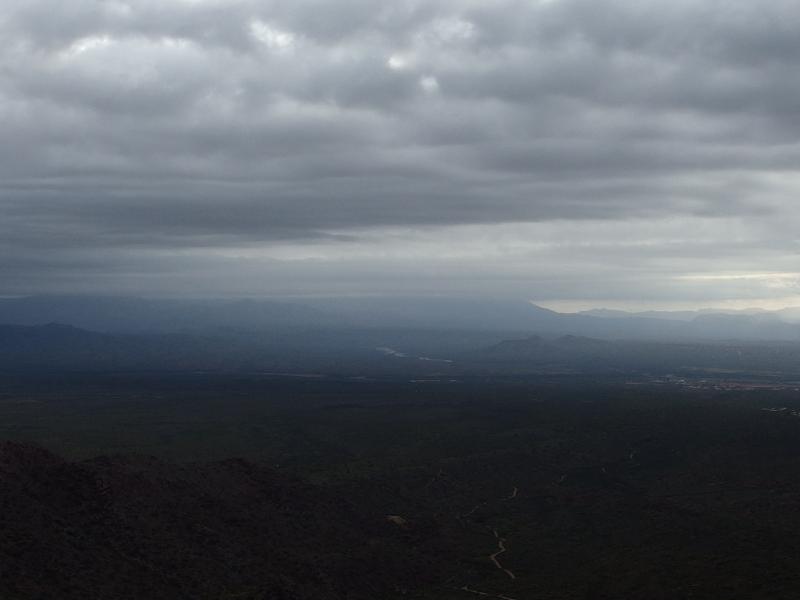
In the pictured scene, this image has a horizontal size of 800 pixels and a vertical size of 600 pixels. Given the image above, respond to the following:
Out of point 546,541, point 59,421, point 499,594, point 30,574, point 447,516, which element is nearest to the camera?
point 30,574

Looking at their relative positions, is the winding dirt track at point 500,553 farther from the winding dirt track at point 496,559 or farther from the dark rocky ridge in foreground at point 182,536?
the dark rocky ridge in foreground at point 182,536

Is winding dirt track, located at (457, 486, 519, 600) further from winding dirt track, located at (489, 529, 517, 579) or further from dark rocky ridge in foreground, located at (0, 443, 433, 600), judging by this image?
dark rocky ridge in foreground, located at (0, 443, 433, 600)

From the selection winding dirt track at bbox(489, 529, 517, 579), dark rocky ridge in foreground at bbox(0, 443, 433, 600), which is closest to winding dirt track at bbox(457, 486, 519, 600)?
winding dirt track at bbox(489, 529, 517, 579)

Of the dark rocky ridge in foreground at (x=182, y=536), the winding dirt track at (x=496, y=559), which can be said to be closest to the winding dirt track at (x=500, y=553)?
the winding dirt track at (x=496, y=559)

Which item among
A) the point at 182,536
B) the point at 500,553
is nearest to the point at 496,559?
the point at 500,553

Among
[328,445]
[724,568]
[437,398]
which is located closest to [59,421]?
[328,445]

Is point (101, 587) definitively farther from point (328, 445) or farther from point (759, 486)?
point (328, 445)

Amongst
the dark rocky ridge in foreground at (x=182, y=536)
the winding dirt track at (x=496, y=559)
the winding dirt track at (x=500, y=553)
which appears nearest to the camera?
the dark rocky ridge in foreground at (x=182, y=536)

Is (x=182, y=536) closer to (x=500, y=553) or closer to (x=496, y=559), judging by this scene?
(x=496, y=559)
